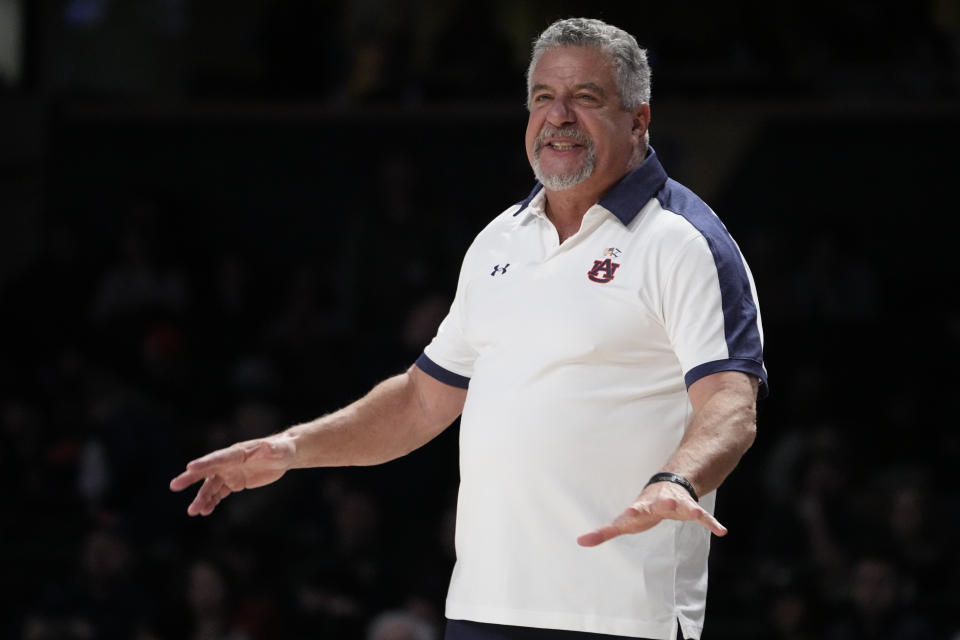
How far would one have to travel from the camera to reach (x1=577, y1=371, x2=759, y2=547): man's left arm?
7.60 ft

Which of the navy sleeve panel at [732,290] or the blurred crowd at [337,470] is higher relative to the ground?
the navy sleeve panel at [732,290]

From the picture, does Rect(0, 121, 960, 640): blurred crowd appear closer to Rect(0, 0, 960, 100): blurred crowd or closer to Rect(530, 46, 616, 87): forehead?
Rect(0, 0, 960, 100): blurred crowd

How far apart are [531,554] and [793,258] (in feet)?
21.4

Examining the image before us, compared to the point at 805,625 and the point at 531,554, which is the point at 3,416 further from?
the point at 531,554

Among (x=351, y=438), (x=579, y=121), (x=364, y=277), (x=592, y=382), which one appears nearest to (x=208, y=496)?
(x=351, y=438)

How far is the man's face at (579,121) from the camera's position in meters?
2.84

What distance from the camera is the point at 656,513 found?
7.60 ft

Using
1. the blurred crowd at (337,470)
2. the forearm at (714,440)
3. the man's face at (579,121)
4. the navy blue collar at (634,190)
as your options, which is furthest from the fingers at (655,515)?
the blurred crowd at (337,470)

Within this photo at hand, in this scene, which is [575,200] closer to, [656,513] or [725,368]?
[725,368]

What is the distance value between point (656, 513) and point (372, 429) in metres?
0.98

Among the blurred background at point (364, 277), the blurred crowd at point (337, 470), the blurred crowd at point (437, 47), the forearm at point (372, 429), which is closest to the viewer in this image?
the forearm at point (372, 429)

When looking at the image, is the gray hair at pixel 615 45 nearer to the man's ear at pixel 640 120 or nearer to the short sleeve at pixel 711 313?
the man's ear at pixel 640 120

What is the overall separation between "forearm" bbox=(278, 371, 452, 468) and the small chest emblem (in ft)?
2.03

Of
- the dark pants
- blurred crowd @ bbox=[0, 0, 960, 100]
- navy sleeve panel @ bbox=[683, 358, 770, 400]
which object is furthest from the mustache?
blurred crowd @ bbox=[0, 0, 960, 100]
